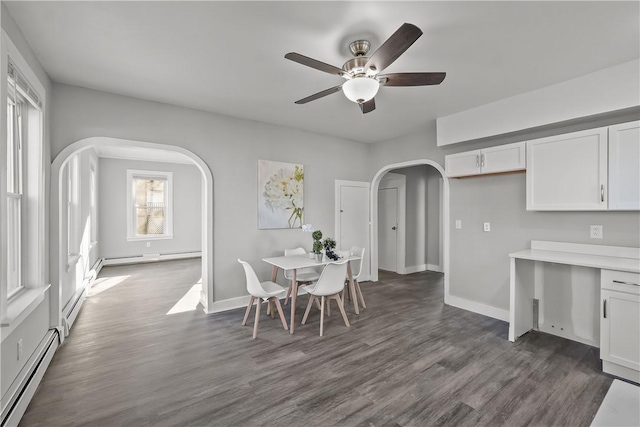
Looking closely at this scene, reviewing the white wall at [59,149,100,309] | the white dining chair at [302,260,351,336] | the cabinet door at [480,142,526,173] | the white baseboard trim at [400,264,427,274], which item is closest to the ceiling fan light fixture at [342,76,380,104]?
the white dining chair at [302,260,351,336]

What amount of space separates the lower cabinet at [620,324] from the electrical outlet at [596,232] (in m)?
0.67

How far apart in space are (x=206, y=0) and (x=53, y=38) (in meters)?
1.42

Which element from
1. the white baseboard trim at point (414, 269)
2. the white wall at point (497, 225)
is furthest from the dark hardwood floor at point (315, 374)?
the white baseboard trim at point (414, 269)

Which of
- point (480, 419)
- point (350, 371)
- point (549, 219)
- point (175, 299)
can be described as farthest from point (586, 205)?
point (175, 299)

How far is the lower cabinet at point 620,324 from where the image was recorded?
2.30m

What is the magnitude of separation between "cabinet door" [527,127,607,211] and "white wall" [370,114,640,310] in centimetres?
30

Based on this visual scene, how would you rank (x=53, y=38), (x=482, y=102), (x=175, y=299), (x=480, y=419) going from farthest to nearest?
(x=175, y=299), (x=482, y=102), (x=53, y=38), (x=480, y=419)

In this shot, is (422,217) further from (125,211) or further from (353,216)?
(125,211)

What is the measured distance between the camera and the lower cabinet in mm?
2303

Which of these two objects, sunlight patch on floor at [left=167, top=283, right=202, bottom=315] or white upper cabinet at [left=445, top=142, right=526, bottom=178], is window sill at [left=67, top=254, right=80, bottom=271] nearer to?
sunlight patch on floor at [left=167, top=283, right=202, bottom=315]

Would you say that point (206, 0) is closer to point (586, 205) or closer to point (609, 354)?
point (586, 205)

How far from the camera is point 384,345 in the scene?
117 inches

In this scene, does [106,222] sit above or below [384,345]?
above

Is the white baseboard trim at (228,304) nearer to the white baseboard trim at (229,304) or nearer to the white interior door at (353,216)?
the white baseboard trim at (229,304)
